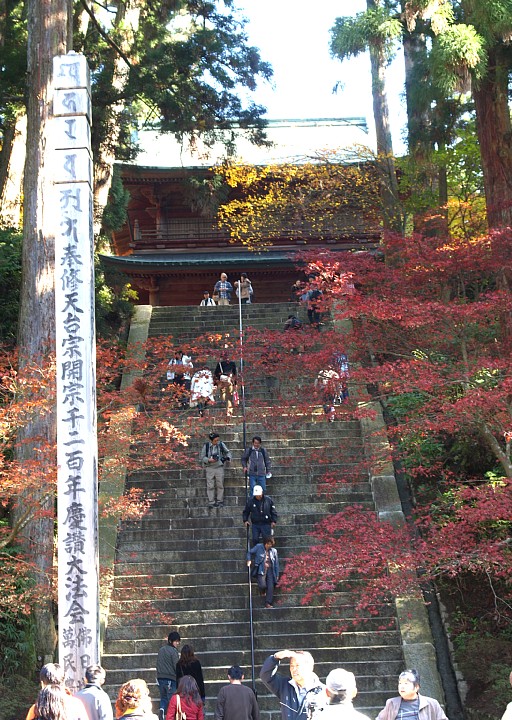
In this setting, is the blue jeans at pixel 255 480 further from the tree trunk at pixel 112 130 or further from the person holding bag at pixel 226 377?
the tree trunk at pixel 112 130

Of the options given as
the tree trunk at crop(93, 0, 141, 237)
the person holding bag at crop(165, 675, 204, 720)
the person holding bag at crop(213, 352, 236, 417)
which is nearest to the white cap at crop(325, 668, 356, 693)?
the person holding bag at crop(165, 675, 204, 720)

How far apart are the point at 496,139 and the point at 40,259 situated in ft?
23.2

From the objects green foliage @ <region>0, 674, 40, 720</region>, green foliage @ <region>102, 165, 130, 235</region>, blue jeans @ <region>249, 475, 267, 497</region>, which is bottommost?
green foliage @ <region>0, 674, 40, 720</region>

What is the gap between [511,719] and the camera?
496 centimetres

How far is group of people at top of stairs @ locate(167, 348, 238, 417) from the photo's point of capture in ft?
50.8

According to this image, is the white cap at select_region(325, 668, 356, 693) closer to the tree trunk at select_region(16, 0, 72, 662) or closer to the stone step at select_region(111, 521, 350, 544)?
the tree trunk at select_region(16, 0, 72, 662)

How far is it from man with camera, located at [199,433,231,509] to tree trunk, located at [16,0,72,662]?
2461 millimetres

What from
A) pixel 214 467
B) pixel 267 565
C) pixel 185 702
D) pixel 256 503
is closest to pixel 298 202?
pixel 214 467

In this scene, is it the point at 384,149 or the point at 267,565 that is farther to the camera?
the point at 384,149

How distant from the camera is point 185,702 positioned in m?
7.68

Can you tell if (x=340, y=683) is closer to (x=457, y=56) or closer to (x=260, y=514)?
(x=260, y=514)

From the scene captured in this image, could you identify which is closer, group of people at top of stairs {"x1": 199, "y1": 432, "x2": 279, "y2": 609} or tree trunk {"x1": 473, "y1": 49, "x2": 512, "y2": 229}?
group of people at top of stairs {"x1": 199, "y1": 432, "x2": 279, "y2": 609}

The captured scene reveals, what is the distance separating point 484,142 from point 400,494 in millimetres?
5570

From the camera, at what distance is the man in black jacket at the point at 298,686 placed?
18.2 ft
